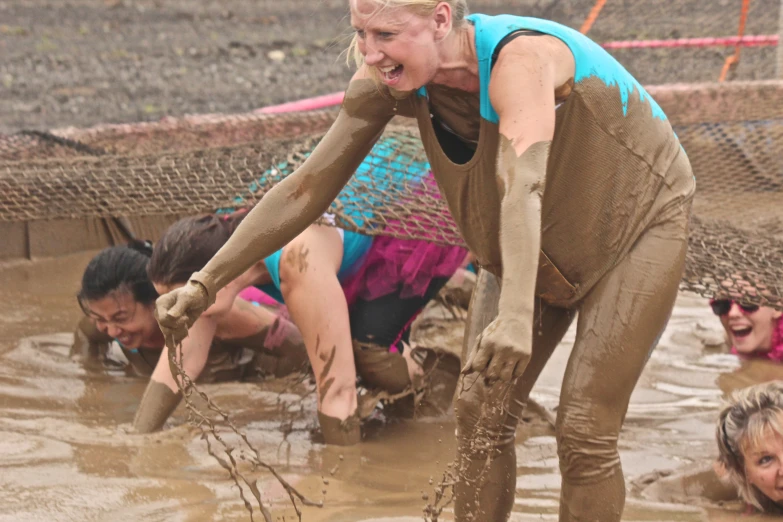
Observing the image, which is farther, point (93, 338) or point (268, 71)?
point (268, 71)

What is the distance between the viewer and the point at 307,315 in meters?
3.68

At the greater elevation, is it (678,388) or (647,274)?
(647,274)

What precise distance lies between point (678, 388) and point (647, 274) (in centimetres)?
235

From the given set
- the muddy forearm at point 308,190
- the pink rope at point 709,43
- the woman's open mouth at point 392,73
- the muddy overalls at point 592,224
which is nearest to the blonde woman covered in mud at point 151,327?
the muddy forearm at point 308,190

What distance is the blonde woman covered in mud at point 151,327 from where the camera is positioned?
14.0 feet

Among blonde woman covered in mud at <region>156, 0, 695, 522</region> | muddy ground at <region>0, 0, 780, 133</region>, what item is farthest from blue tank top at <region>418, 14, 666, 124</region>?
muddy ground at <region>0, 0, 780, 133</region>

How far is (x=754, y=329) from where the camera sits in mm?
4773

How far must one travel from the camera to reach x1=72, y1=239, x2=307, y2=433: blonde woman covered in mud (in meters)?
4.26

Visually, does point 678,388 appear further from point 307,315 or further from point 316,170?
point 316,170

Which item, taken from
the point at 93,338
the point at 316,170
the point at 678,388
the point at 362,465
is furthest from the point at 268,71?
the point at 316,170

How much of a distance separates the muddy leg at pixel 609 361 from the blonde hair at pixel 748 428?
39.7 inches

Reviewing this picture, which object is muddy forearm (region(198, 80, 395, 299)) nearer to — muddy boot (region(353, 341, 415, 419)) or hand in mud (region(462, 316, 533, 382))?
hand in mud (region(462, 316, 533, 382))

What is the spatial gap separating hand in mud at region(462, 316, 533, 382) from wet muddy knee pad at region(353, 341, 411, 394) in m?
2.07

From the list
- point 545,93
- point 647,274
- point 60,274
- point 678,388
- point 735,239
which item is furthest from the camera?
point 60,274
